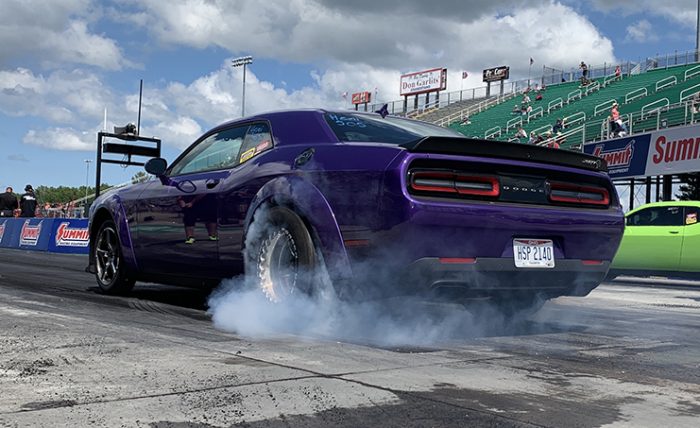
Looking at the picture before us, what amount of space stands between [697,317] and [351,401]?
4885 mm

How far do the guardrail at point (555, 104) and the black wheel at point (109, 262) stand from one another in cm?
3502

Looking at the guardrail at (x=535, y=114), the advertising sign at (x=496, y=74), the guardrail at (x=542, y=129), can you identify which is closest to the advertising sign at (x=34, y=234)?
the guardrail at (x=542, y=129)

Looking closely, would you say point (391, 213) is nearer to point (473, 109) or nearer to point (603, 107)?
point (603, 107)

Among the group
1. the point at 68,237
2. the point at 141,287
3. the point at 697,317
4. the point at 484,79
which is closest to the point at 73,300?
the point at 141,287

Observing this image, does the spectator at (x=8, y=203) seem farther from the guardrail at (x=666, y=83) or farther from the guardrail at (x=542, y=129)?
the guardrail at (x=666, y=83)

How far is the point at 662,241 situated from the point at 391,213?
31.3 feet

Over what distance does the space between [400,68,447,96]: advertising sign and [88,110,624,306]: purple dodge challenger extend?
194 feet

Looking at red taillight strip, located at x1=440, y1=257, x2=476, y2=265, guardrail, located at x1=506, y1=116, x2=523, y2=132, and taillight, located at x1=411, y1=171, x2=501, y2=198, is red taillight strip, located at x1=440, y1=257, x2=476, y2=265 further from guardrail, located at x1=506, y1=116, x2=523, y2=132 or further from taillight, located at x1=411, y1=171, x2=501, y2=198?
guardrail, located at x1=506, y1=116, x2=523, y2=132

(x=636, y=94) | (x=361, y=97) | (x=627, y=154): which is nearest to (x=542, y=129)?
(x=636, y=94)

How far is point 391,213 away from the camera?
410 cm

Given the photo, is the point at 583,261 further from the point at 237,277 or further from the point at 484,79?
the point at 484,79

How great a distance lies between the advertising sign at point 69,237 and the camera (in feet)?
56.4

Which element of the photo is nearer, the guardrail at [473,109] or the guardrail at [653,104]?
the guardrail at [653,104]

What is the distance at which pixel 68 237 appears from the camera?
58.1ft
